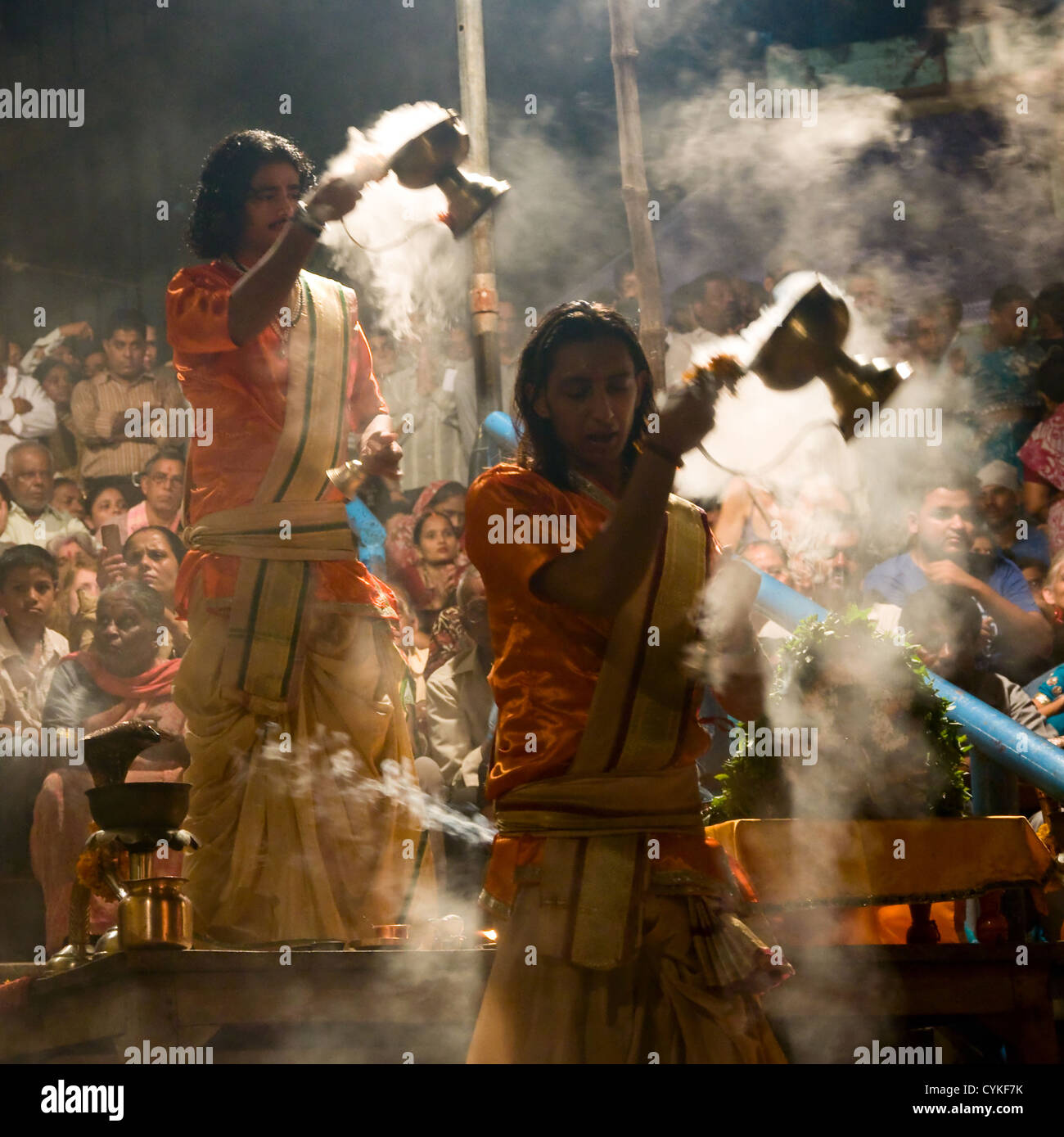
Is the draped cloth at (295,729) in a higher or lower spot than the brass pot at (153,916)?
higher

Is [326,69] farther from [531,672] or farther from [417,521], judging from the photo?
[531,672]

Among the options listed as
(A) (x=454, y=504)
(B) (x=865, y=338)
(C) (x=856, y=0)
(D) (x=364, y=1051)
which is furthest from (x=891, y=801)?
(C) (x=856, y=0)

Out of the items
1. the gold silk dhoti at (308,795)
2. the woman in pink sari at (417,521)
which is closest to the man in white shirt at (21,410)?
the woman in pink sari at (417,521)

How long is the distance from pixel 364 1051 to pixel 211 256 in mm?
2408

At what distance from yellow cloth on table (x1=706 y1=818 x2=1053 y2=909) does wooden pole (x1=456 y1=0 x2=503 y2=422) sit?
6.77ft

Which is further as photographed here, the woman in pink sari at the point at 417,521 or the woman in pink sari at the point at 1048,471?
the woman in pink sari at the point at 1048,471

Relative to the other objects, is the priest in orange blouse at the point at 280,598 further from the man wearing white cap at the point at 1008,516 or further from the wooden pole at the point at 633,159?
the man wearing white cap at the point at 1008,516

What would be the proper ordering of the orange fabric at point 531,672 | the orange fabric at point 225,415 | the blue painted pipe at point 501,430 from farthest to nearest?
the blue painted pipe at point 501,430 → the orange fabric at point 225,415 → the orange fabric at point 531,672

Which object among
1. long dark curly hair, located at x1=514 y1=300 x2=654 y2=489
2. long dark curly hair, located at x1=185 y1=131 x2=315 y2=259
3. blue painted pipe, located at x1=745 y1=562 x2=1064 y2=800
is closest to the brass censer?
long dark curly hair, located at x1=514 y1=300 x2=654 y2=489

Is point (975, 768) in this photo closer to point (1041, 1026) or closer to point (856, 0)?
point (1041, 1026)

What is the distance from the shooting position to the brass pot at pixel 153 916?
3588mm

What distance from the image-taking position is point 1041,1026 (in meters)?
3.72

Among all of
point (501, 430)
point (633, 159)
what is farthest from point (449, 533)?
point (633, 159)

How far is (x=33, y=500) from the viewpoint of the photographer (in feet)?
21.8
